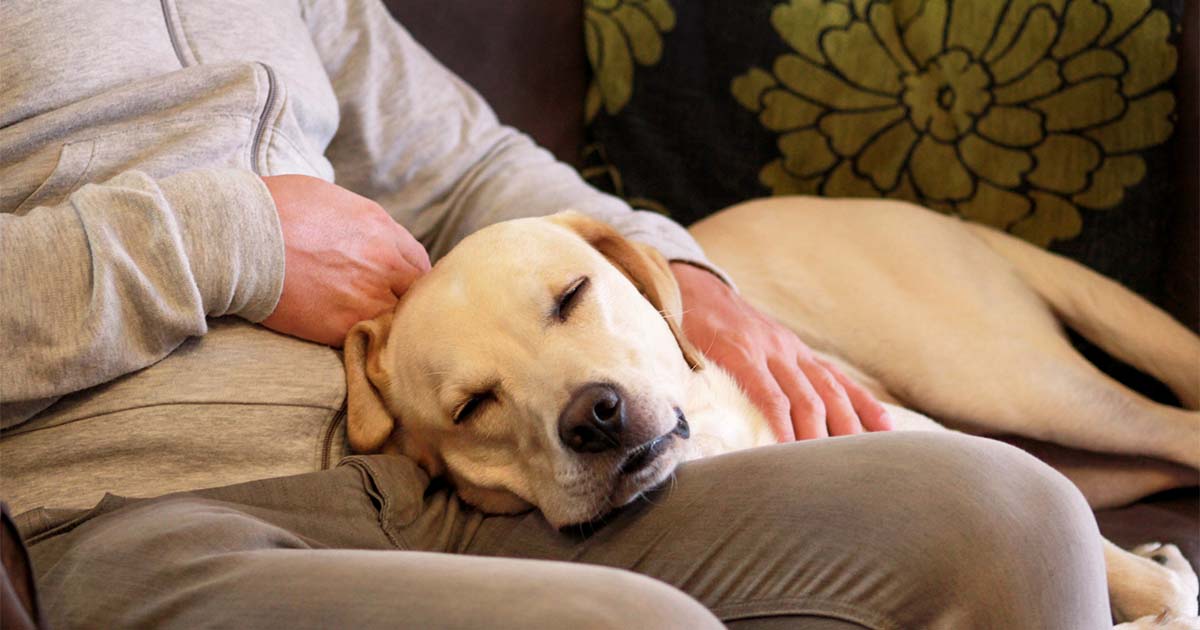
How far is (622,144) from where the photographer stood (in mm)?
2428

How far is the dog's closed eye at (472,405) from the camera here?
4.29ft

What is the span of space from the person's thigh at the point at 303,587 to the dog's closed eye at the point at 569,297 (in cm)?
46

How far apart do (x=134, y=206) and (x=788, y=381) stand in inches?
38.1

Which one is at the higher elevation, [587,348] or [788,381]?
[587,348]

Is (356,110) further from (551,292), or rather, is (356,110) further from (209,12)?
(551,292)

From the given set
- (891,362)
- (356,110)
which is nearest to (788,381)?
(891,362)

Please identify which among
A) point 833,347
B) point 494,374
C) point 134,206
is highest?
point 134,206

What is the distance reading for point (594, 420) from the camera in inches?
46.6

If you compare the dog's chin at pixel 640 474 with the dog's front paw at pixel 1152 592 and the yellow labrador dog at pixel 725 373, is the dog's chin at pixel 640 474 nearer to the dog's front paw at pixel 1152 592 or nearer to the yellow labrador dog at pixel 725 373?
the yellow labrador dog at pixel 725 373

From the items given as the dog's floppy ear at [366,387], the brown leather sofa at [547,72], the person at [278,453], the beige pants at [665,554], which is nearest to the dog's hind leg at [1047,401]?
the brown leather sofa at [547,72]

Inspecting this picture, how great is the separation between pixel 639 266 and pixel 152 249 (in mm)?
641

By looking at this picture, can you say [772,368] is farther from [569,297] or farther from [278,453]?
[278,453]

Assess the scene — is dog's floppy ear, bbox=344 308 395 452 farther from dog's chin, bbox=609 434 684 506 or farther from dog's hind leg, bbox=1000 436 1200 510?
dog's hind leg, bbox=1000 436 1200 510

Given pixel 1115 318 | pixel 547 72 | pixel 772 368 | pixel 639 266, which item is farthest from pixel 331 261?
pixel 1115 318
